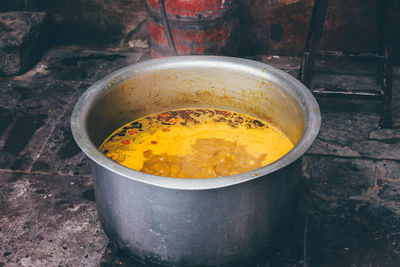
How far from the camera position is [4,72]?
4.26 metres

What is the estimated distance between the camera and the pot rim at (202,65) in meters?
1.84

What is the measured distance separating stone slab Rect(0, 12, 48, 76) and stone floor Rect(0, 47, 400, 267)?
A: 0.74 feet

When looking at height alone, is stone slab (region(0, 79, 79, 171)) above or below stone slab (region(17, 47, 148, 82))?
below

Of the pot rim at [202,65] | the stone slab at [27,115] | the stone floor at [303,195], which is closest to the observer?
the pot rim at [202,65]

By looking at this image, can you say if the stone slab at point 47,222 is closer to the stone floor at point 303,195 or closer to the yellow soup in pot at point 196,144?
the stone floor at point 303,195

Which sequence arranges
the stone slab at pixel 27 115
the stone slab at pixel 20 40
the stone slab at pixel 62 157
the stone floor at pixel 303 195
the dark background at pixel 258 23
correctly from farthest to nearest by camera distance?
the stone slab at pixel 20 40, the dark background at pixel 258 23, the stone slab at pixel 27 115, the stone slab at pixel 62 157, the stone floor at pixel 303 195

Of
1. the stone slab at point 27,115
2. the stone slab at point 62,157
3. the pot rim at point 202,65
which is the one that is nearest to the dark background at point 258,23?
the stone slab at point 27,115

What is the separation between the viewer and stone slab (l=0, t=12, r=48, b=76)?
423cm

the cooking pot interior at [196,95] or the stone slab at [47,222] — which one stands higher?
the cooking pot interior at [196,95]

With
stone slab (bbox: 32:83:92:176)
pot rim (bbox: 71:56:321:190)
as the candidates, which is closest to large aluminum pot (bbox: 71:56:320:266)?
pot rim (bbox: 71:56:321:190)

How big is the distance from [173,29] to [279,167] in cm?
207

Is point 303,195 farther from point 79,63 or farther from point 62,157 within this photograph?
point 79,63

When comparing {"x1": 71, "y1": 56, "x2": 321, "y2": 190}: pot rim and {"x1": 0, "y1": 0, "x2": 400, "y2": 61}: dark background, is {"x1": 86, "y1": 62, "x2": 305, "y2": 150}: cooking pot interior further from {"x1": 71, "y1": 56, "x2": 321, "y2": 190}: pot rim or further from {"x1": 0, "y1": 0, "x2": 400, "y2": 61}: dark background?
{"x1": 0, "y1": 0, "x2": 400, "y2": 61}: dark background

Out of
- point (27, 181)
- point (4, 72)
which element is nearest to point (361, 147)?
point (27, 181)
